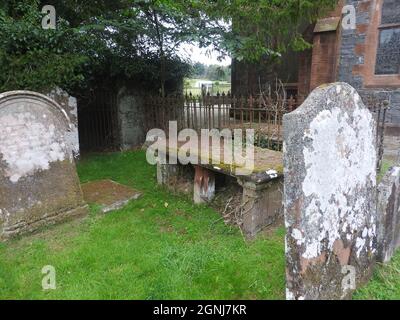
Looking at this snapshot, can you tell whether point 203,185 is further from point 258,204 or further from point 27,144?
point 27,144

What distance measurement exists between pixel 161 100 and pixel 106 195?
3.51 metres

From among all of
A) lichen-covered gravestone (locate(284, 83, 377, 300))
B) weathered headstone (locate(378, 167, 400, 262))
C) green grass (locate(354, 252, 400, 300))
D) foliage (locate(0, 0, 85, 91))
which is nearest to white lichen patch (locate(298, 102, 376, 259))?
lichen-covered gravestone (locate(284, 83, 377, 300))

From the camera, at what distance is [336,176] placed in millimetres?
2400

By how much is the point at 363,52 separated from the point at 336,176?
277 inches

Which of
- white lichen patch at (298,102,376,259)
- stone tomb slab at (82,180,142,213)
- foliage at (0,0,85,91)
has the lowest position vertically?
stone tomb slab at (82,180,142,213)

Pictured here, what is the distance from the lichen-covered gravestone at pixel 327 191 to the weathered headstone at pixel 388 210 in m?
0.25

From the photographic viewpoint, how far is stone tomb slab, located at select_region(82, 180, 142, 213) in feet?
15.5

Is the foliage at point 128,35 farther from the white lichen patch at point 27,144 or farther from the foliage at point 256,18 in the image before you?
the white lichen patch at point 27,144

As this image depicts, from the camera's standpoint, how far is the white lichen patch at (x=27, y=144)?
12.2 feet

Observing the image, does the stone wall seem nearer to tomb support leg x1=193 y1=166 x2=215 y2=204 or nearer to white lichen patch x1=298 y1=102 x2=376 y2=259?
tomb support leg x1=193 y1=166 x2=215 y2=204

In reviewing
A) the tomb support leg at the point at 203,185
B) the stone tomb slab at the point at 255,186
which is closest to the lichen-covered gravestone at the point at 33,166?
the tomb support leg at the point at 203,185

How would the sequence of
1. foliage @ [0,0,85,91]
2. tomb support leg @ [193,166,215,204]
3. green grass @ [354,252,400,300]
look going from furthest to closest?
foliage @ [0,0,85,91], tomb support leg @ [193,166,215,204], green grass @ [354,252,400,300]

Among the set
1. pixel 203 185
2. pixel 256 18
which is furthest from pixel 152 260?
pixel 256 18
